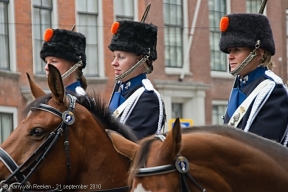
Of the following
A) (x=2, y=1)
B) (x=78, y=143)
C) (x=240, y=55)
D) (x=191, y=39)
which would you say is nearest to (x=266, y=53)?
(x=240, y=55)

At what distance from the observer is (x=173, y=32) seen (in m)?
26.0

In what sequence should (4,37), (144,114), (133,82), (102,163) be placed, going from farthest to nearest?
(4,37)
(133,82)
(144,114)
(102,163)

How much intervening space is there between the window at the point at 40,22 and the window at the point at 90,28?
1002 mm

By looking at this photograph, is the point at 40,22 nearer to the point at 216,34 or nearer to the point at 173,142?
the point at 216,34

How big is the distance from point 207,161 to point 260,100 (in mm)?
1502

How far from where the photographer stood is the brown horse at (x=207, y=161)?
174 inches

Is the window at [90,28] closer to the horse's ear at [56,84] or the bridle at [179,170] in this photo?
the horse's ear at [56,84]

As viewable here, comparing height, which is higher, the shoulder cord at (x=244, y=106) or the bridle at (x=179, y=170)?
the shoulder cord at (x=244, y=106)

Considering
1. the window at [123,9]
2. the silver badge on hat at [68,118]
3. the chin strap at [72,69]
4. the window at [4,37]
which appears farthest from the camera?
the window at [123,9]

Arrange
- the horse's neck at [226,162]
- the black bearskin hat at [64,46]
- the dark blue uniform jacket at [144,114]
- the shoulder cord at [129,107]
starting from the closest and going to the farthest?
the horse's neck at [226,162]
the dark blue uniform jacket at [144,114]
the shoulder cord at [129,107]
the black bearskin hat at [64,46]

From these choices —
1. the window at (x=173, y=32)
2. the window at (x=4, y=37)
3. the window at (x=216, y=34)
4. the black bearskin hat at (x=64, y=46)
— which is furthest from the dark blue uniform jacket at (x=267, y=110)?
the window at (x=216, y=34)

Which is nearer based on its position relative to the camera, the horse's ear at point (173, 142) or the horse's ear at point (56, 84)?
the horse's ear at point (173, 142)

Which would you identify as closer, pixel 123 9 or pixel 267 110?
pixel 267 110

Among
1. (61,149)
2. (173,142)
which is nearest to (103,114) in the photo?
(61,149)
